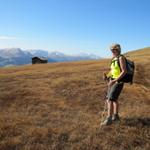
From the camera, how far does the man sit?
12039 millimetres

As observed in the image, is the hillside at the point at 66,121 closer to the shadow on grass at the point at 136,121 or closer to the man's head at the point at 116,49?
the shadow on grass at the point at 136,121

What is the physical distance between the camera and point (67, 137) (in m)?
11.4

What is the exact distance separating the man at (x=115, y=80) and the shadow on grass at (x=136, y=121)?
1.73 ft

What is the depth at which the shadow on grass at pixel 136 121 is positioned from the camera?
12781 millimetres

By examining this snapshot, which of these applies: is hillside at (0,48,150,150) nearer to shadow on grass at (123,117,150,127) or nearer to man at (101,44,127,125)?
shadow on grass at (123,117,150,127)

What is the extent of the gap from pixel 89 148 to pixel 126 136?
1.73 meters

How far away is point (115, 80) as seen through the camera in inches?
486

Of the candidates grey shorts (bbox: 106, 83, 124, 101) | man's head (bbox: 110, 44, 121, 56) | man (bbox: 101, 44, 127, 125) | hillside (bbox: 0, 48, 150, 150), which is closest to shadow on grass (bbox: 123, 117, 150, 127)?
hillside (bbox: 0, 48, 150, 150)

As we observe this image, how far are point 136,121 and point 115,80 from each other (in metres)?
2.24

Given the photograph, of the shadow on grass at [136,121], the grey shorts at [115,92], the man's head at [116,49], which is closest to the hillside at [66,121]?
the shadow on grass at [136,121]

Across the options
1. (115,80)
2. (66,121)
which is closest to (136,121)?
(115,80)

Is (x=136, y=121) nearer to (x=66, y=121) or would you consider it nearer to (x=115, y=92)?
(x=115, y=92)

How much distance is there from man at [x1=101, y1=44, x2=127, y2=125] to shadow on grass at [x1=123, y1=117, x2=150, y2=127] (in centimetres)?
53

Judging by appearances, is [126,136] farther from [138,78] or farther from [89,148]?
[138,78]
